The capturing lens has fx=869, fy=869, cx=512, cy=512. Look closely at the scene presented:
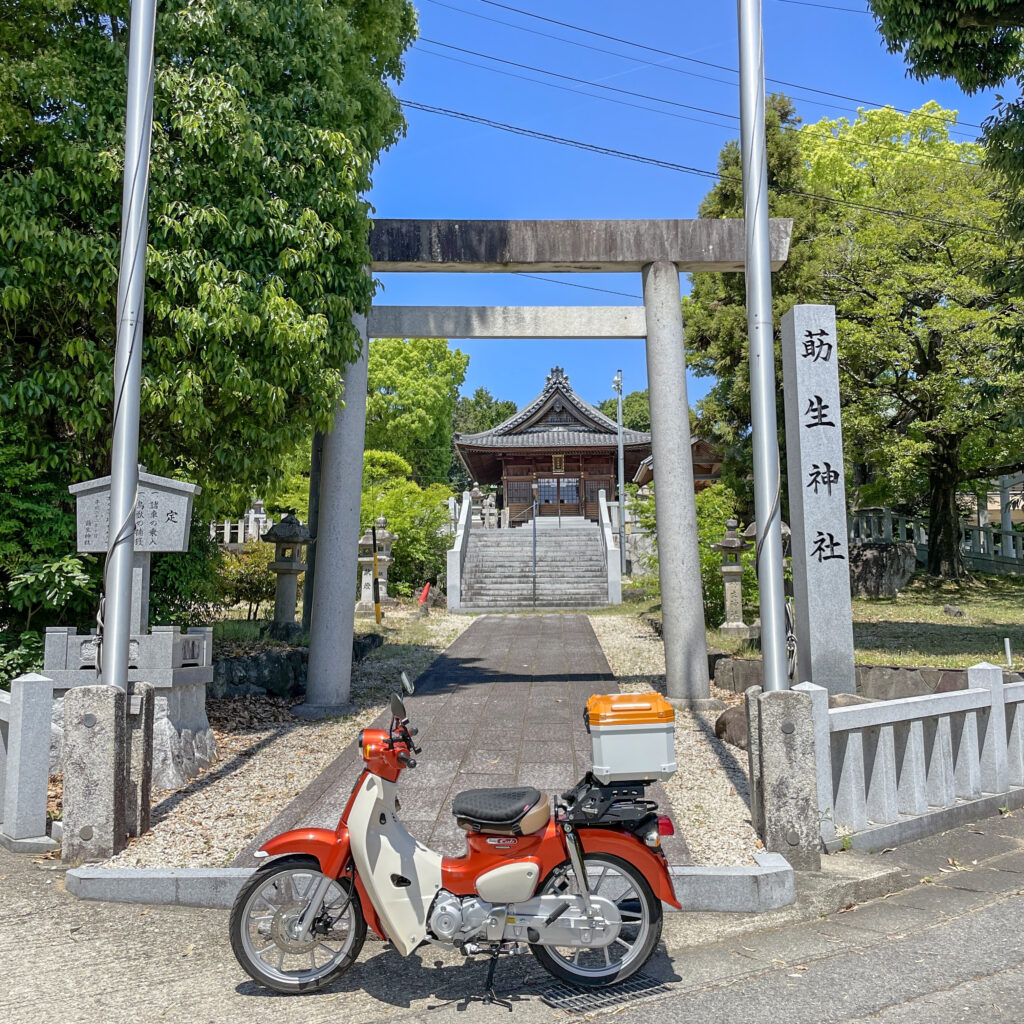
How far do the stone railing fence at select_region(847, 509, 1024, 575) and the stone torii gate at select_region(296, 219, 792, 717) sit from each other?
582 inches

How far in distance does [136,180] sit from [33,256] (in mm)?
1865

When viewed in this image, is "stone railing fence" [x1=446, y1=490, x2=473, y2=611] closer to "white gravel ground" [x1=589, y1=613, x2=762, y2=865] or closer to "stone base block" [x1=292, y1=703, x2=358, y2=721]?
"white gravel ground" [x1=589, y1=613, x2=762, y2=865]


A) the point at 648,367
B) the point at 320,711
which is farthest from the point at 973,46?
the point at 320,711

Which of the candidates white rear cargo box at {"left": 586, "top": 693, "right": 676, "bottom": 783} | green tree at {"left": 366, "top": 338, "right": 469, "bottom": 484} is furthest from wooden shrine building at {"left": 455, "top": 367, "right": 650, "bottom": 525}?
white rear cargo box at {"left": 586, "top": 693, "right": 676, "bottom": 783}

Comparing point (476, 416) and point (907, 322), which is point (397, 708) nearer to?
point (907, 322)

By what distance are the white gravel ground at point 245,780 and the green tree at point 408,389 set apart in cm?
2226

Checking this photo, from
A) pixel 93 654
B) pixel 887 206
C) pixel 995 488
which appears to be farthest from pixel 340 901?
pixel 995 488

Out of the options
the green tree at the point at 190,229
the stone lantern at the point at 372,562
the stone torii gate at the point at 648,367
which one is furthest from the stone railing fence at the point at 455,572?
the green tree at the point at 190,229

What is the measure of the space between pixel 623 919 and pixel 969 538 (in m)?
22.4

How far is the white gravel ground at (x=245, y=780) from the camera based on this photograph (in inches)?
195

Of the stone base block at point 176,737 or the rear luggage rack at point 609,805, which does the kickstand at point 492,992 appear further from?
the stone base block at point 176,737

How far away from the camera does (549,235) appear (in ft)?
30.5

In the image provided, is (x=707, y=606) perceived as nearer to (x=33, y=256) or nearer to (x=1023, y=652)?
(x=1023, y=652)

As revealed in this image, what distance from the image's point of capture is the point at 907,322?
724 inches
